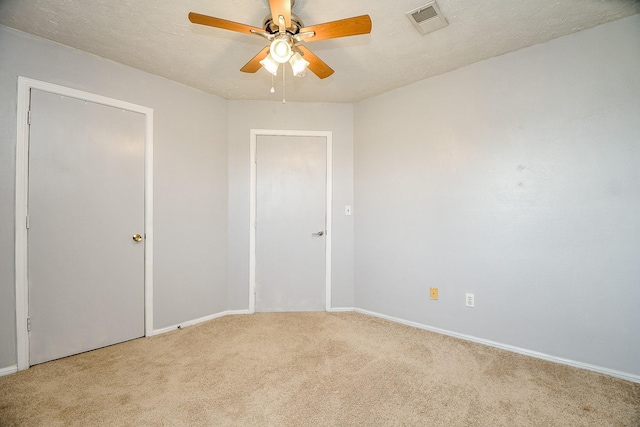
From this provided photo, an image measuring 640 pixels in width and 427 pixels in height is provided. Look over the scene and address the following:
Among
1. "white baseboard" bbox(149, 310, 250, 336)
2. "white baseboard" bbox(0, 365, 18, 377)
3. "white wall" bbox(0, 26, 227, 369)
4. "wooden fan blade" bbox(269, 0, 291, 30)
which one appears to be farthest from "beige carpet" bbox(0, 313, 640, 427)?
"wooden fan blade" bbox(269, 0, 291, 30)

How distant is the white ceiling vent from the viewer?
1763 mm

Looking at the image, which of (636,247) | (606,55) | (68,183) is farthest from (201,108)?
(636,247)

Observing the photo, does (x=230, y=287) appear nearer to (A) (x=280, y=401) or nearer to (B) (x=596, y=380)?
(A) (x=280, y=401)

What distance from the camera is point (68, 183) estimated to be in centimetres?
221

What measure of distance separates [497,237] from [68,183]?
11.7ft

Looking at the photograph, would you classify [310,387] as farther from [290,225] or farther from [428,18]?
[428,18]

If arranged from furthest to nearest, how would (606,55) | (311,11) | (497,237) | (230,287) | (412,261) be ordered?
(230,287), (412,261), (497,237), (606,55), (311,11)

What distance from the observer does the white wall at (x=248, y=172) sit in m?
3.24

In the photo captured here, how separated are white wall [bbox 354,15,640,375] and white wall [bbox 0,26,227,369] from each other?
1.85 meters

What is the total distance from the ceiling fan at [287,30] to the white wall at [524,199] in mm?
1481

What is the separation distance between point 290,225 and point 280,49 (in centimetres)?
199

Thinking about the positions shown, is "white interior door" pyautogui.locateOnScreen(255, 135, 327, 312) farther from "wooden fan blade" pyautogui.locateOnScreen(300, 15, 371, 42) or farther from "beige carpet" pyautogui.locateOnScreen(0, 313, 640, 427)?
"wooden fan blade" pyautogui.locateOnScreen(300, 15, 371, 42)

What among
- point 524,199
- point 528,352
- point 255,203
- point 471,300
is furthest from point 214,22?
point 528,352

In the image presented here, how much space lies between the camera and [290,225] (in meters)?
3.29
